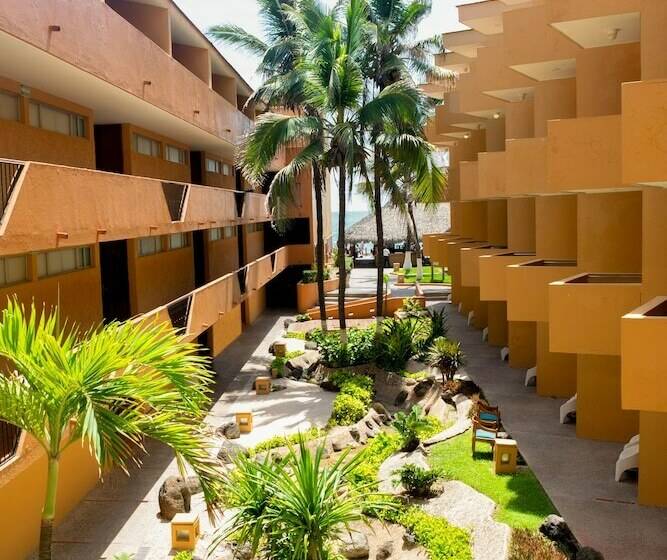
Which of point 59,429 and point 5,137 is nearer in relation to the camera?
point 59,429

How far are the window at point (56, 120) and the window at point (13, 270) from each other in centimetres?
275

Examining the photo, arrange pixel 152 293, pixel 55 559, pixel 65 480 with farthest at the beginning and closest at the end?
pixel 152 293
pixel 65 480
pixel 55 559

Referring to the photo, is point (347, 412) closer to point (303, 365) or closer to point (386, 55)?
point (303, 365)

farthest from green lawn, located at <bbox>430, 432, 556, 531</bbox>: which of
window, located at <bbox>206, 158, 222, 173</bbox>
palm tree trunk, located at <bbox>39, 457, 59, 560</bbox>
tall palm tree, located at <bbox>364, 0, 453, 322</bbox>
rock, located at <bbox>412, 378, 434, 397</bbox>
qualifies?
window, located at <bbox>206, 158, 222, 173</bbox>

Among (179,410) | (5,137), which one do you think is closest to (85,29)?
(5,137)

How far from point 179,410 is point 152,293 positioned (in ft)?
46.9

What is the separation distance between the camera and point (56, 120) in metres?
16.3

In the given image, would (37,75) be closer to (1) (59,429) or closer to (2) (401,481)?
(1) (59,429)

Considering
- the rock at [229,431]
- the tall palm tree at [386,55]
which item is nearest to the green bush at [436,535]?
the rock at [229,431]

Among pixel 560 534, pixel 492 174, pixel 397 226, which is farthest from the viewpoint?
pixel 397 226

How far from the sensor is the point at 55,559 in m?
12.3

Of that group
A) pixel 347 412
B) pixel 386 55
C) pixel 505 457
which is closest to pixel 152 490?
pixel 347 412

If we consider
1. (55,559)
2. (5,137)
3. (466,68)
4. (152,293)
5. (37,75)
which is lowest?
(55,559)

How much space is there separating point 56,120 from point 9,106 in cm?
197
